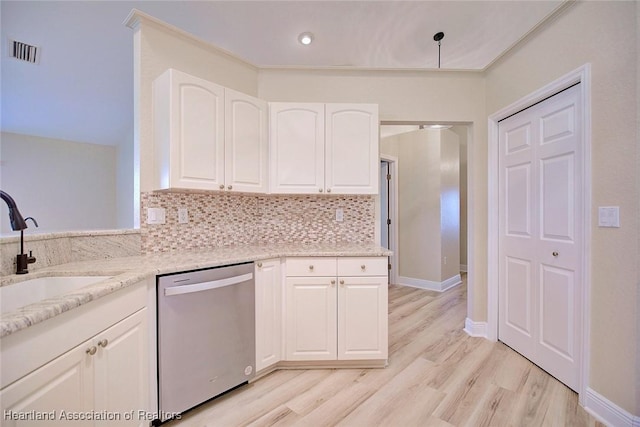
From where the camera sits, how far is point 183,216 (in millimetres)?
2109

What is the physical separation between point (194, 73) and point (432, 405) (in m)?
2.94

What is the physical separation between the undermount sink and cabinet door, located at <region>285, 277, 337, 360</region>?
3.82 ft

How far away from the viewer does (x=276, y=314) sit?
200 centimetres

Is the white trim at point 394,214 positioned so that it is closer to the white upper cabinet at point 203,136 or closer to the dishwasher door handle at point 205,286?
the white upper cabinet at point 203,136

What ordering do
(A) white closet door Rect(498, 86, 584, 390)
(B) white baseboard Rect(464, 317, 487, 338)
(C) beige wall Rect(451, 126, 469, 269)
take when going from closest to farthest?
(A) white closet door Rect(498, 86, 584, 390) → (B) white baseboard Rect(464, 317, 487, 338) → (C) beige wall Rect(451, 126, 469, 269)

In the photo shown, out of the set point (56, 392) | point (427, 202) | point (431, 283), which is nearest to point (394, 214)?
point (427, 202)

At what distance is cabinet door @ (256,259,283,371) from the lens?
1896 mm

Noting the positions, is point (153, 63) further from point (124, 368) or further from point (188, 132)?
point (124, 368)

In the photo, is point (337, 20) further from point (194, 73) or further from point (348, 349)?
point (348, 349)

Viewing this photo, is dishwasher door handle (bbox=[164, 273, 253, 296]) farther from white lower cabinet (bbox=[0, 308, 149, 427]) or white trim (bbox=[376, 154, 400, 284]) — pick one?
white trim (bbox=[376, 154, 400, 284])

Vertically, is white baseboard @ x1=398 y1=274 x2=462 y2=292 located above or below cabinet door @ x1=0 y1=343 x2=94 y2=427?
below

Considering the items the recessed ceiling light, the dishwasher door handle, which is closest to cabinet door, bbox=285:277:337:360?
the dishwasher door handle

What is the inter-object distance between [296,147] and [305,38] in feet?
4.09

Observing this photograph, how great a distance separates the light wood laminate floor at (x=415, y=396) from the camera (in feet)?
5.14
